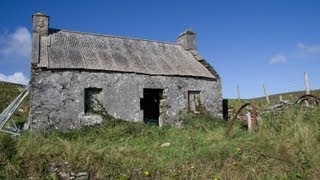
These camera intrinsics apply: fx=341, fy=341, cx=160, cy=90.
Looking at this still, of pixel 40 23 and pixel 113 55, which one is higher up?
pixel 40 23

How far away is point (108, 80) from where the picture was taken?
15.8 meters

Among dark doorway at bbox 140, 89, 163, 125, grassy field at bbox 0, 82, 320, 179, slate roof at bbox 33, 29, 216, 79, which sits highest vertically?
slate roof at bbox 33, 29, 216, 79

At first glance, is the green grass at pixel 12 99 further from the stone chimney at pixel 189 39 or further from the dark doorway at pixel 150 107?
the stone chimney at pixel 189 39

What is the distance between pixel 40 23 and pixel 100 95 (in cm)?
478

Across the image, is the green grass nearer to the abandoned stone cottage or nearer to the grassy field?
the abandoned stone cottage

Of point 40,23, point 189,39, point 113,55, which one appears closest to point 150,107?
point 113,55

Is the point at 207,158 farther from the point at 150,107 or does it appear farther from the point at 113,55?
the point at 150,107

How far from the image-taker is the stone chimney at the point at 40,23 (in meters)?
16.6

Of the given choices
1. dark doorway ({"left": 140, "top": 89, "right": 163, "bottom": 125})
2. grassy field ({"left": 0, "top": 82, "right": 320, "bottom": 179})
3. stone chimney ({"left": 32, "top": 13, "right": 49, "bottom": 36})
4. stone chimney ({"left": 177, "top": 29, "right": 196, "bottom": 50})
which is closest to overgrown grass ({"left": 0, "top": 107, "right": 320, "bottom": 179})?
grassy field ({"left": 0, "top": 82, "right": 320, "bottom": 179})

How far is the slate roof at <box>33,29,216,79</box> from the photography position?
1555 cm

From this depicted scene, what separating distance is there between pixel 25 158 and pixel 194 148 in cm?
444

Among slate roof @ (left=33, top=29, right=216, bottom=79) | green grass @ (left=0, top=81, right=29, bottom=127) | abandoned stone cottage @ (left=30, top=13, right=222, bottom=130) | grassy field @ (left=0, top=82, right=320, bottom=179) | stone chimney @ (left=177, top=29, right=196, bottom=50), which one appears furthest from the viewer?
stone chimney @ (left=177, top=29, right=196, bottom=50)

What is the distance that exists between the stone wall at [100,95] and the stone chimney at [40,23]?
302cm

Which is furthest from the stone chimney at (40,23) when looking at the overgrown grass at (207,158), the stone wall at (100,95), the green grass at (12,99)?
the overgrown grass at (207,158)
